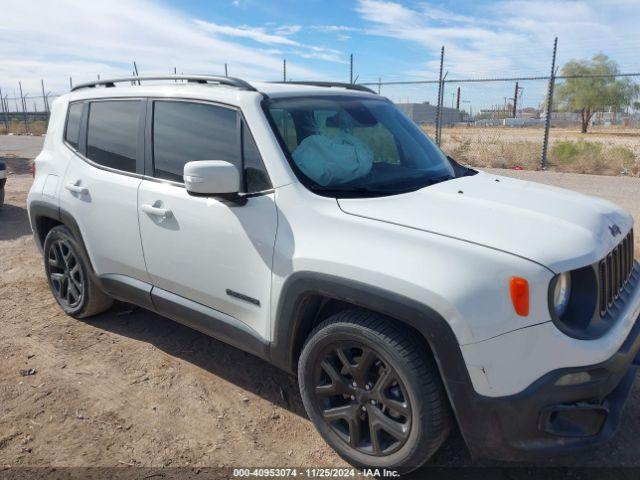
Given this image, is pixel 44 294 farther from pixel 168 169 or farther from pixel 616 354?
pixel 616 354

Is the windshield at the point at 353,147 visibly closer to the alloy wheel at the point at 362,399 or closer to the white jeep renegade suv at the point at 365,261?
the white jeep renegade suv at the point at 365,261

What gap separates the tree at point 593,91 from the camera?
121 ft

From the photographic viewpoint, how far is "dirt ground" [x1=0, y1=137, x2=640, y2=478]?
2.80 m

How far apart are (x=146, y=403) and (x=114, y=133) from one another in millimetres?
1891

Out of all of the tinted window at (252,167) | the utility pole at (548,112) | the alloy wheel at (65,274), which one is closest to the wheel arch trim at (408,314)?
the tinted window at (252,167)

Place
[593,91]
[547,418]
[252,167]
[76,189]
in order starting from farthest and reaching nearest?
[593,91] → [76,189] → [252,167] → [547,418]

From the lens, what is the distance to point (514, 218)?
244 cm

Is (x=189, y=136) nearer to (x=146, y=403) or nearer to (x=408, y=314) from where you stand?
(x=146, y=403)

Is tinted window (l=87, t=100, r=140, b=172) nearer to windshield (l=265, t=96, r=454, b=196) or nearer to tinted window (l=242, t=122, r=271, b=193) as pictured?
tinted window (l=242, t=122, r=271, b=193)

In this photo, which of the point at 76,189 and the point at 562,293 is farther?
the point at 76,189

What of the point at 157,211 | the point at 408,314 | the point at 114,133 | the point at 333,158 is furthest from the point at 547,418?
the point at 114,133

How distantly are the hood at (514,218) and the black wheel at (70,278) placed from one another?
99.7 inches

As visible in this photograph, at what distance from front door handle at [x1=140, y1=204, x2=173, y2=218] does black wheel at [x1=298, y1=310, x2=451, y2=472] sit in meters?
1.22

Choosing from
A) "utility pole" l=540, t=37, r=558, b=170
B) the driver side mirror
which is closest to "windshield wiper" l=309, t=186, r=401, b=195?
the driver side mirror
